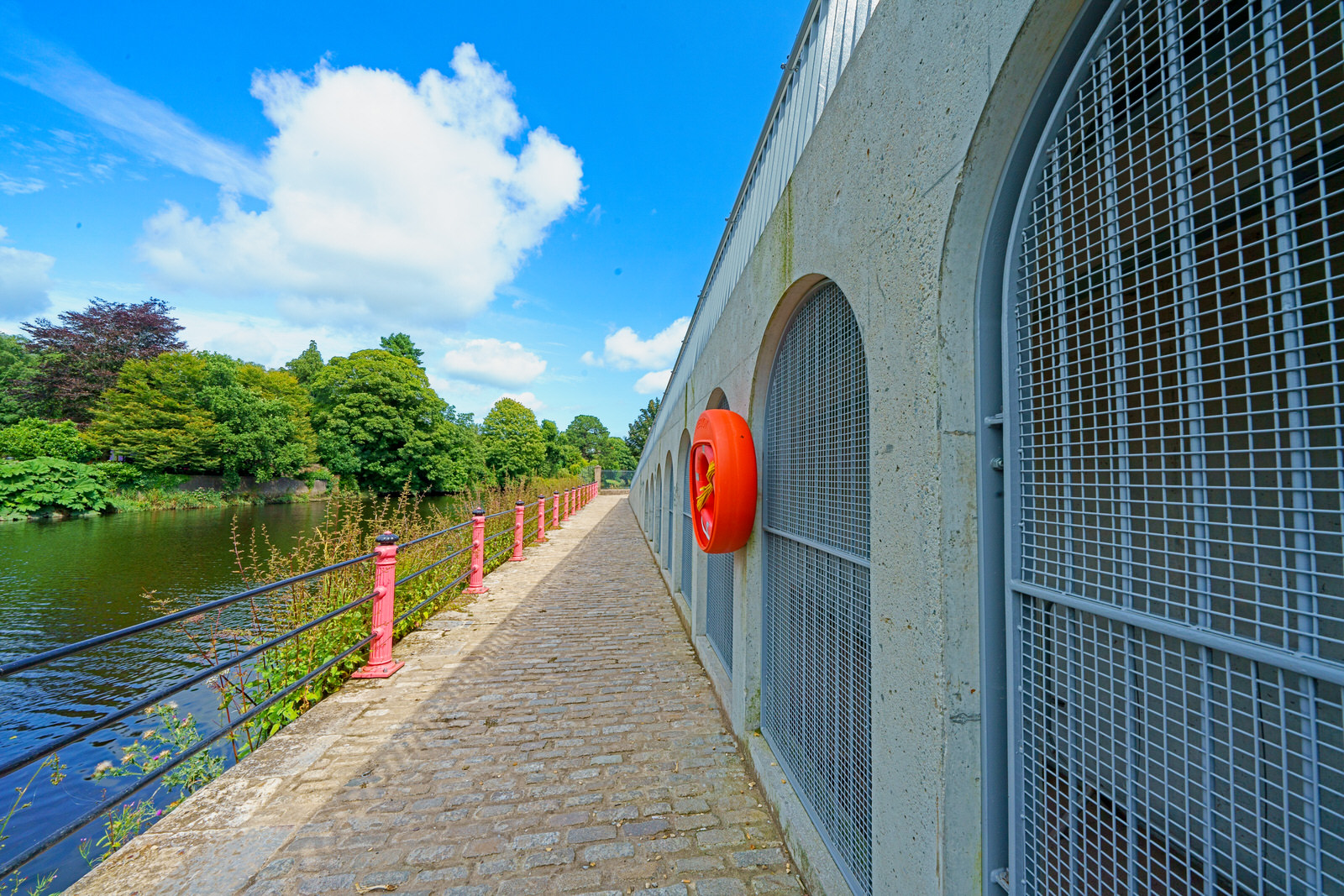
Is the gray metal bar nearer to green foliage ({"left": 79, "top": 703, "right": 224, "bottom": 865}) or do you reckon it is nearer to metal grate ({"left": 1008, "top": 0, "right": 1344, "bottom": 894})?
metal grate ({"left": 1008, "top": 0, "right": 1344, "bottom": 894})

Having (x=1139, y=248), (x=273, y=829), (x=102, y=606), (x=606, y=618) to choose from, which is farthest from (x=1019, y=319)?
(x=102, y=606)

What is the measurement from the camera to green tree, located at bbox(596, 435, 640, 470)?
286 ft

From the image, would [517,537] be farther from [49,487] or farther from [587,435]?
[587,435]

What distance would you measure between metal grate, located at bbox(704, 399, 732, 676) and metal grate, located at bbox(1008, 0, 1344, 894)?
310cm

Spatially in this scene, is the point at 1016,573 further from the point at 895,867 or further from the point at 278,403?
the point at 278,403

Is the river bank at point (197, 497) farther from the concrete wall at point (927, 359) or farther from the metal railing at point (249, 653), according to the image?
the concrete wall at point (927, 359)

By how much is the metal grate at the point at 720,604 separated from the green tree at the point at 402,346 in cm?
5418

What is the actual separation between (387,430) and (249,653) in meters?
40.3

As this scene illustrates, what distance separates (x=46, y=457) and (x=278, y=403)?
445 inches

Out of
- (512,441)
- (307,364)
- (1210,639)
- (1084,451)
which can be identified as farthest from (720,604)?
(307,364)

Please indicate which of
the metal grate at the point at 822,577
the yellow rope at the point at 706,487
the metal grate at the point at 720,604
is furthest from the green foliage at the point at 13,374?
the metal grate at the point at 822,577

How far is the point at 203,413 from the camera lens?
3384cm

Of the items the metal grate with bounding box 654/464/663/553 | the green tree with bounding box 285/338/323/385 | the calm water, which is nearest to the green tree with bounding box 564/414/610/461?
the green tree with bounding box 285/338/323/385

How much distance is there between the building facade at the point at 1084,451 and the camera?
0.87 metres
